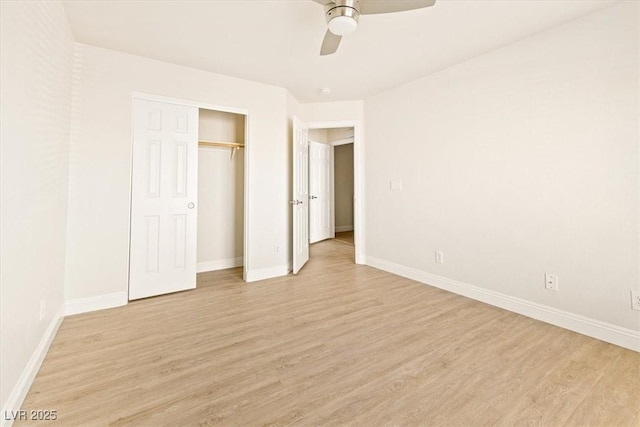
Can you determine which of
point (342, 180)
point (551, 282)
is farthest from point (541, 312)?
point (342, 180)

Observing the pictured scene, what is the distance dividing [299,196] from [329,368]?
8.05 feet

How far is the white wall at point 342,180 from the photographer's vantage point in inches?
284

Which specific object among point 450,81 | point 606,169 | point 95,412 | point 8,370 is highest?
point 450,81

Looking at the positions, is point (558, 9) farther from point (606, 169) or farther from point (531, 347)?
point (531, 347)

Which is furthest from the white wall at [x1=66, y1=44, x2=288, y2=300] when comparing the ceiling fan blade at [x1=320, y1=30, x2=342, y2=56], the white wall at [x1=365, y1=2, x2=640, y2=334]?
the white wall at [x1=365, y1=2, x2=640, y2=334]

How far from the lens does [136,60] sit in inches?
108

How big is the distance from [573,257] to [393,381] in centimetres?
183

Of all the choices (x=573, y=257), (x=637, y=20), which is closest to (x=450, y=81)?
(x=637, y=20)

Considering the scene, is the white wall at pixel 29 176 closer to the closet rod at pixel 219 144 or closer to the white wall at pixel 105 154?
the white wall at pixel 105 154

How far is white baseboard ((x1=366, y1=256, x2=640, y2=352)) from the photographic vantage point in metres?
1.96

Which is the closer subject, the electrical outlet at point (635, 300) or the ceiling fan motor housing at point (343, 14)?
the ceiling fan motor housing at point (343, 14)

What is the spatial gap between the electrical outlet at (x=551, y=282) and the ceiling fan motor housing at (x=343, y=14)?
251 centimetres

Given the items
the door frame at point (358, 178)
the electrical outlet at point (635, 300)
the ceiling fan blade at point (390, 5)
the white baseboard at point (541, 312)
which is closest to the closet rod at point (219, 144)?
the door frame at point (358, 178)

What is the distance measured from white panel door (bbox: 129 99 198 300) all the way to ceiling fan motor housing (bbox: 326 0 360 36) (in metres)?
1.93
